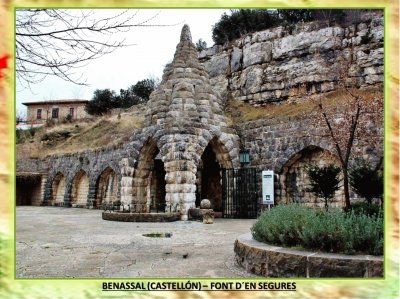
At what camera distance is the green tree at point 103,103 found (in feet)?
128

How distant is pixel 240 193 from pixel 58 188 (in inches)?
638

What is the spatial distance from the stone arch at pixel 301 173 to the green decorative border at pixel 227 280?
9.55 m

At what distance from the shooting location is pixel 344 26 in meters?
19.5

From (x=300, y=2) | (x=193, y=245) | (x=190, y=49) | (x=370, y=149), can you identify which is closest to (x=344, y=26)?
(x=190, y=49)

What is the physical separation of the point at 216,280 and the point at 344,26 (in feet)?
61.9

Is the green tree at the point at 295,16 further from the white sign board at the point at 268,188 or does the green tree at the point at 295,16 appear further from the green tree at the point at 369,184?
the green tree at the point at 369,184

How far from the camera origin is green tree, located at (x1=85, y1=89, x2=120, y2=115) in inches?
1532

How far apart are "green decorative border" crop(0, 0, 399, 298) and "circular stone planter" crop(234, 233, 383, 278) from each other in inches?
15.8

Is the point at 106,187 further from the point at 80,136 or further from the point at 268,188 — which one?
the point at 268,188

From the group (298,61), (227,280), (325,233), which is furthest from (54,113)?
(227,280)

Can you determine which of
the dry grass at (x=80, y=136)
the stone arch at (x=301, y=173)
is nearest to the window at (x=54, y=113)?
the dry grass at (x=80, y=136)

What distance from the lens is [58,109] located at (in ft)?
141

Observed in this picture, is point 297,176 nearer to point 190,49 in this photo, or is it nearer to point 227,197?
point 227,197

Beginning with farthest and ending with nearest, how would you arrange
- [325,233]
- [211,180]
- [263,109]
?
1. [263,109]
2. [211,180]
3. [325,233]
